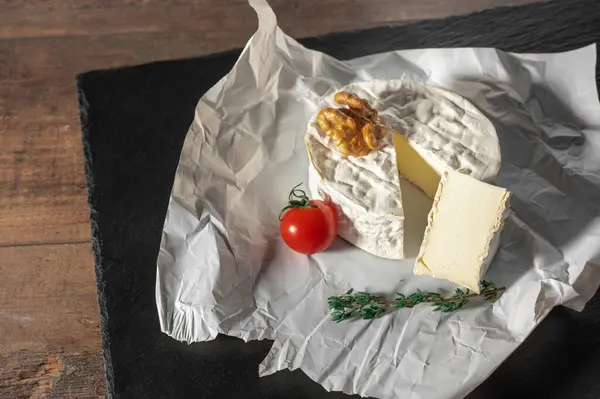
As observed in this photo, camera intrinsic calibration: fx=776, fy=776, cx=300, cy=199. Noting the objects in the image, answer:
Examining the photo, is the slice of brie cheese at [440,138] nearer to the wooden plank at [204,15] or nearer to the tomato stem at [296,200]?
the tomato stem at [296,200]

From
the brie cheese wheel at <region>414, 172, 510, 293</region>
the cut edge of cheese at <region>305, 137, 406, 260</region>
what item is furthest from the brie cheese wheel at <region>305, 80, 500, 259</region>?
the brie cheese wheel at <region>414, 172, 510, 293</region>

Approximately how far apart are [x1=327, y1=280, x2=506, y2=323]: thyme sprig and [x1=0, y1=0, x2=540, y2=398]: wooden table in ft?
2.36

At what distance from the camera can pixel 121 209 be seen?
2.53 m

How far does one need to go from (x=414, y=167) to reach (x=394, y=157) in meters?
0.16

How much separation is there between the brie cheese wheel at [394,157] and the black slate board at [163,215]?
467mm

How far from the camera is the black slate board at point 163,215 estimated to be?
85.4 inches

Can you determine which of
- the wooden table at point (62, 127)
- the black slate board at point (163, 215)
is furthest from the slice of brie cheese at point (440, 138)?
the wooden table at point (62, 127)

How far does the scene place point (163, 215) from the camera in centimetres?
251

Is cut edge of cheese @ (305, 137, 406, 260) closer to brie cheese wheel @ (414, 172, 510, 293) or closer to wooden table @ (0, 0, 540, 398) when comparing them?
brie cheese wheel @ (414, 172, 510, 293)

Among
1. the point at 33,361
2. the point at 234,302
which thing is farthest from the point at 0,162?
the point at 234,302

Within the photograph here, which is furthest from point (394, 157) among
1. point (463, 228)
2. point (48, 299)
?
point (48, 299)

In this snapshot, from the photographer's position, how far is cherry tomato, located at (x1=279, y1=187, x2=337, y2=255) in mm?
2318

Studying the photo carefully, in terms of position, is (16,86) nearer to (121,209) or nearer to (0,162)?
(0,162)

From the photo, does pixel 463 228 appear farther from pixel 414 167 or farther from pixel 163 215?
pixel 163 215
